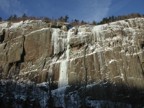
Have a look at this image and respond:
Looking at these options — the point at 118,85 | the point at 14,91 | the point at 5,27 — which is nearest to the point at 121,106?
the point at 118,85

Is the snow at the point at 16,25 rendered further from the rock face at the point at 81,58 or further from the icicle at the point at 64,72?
the icicle at the point at 64,72

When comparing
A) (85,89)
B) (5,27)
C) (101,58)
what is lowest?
(85,89)

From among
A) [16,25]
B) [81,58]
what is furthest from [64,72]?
[16,25]

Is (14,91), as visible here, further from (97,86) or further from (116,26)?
(116,26)

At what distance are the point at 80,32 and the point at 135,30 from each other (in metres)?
7.87

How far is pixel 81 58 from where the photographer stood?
4309 centimetres

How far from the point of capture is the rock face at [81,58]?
1570 inches

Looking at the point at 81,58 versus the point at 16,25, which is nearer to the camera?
the point at 81,58

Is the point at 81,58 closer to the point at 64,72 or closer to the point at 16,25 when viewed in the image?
the point at 64,72

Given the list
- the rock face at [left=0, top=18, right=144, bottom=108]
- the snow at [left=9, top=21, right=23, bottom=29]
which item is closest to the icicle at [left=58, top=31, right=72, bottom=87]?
the rock face at [left=0, top=18, right=144, bottom=108]

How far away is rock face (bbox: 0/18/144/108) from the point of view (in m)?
39.9

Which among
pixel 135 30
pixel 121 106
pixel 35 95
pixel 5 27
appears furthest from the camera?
pixel 5 27

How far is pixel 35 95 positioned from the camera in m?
41.1

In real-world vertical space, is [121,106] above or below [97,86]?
below
